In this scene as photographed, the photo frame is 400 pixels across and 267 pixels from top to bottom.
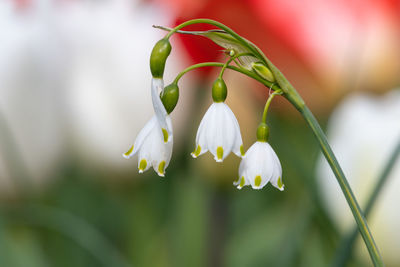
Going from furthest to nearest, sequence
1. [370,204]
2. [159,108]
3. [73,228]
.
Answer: [73,228]
[370,204]
[159,108]

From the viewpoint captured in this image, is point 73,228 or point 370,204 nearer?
point 370,204

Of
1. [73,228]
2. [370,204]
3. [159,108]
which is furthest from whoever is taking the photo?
[73,228]

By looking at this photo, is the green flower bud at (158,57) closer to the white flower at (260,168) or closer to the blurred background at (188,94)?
the white flower at (260,168)

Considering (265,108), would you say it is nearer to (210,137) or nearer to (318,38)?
(210,137)

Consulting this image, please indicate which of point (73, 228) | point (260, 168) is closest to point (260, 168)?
point (260, 168)

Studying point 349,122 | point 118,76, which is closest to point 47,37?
point 118,76

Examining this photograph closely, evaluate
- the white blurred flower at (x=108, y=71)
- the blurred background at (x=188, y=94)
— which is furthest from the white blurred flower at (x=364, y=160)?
the white blurred flower at (x=108, y=71)

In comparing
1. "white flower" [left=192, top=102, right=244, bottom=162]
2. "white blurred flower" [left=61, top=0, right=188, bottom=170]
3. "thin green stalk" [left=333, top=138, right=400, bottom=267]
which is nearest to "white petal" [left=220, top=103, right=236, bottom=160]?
"white flower" [left=192, top=102, right=244, bottom=162]

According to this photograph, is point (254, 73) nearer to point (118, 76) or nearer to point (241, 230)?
point (118, 76)

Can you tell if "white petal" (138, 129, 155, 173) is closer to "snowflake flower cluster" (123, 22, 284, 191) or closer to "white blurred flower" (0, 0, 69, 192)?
"snowflake flower cluster" (123, 22, 284, 191)
